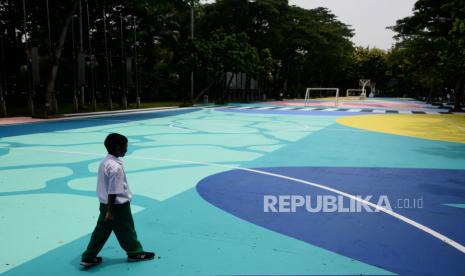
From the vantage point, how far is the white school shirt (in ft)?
13.4

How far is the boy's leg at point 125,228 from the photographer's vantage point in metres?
4.23

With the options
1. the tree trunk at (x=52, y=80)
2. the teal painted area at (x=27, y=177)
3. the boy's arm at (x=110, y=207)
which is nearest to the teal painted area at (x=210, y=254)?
the boy's arm at (x=110, y=207)

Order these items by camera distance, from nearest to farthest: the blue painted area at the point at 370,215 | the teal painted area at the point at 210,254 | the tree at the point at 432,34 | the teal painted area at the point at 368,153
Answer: the teal painted area at the point at 210,254 → the blue painted area at the point at 370,215 → the teal painted area at the point at 368,153 → the tree at the point at 432,34

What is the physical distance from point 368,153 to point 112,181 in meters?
9.73

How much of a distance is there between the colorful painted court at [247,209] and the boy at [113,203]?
0.77 feet

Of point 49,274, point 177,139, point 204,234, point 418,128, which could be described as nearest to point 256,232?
point 204,234

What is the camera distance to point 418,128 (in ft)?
63.7

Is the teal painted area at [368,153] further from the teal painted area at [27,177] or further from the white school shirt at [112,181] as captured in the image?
the white school shirt at [112,181]

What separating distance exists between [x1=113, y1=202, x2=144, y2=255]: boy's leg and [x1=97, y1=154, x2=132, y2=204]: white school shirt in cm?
10

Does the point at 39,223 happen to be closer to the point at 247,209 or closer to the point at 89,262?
the point at 89,262

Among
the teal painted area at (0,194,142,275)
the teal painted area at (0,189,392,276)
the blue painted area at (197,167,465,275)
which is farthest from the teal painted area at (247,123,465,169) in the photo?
the teal painted area at (0,194,142,275)

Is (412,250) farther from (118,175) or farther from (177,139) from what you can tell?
(177,139)

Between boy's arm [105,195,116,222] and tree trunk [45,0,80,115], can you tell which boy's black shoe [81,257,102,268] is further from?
tree trunk [45,0,80,115]

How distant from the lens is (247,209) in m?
6.52
